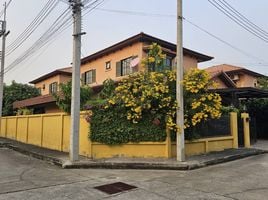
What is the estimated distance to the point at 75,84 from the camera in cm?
1167

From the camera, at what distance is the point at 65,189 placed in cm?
768

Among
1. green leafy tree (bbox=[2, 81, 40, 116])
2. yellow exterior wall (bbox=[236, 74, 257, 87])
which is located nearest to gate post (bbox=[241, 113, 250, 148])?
yellow exterior wall (bbox=[236, 74, 257, 87])

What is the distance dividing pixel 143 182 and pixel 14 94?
2671 cm

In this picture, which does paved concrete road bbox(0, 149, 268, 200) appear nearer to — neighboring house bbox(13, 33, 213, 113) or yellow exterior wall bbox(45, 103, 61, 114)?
neighboring house bbox(13, 33, 213, 113)

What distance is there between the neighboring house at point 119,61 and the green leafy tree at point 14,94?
12.6 feet

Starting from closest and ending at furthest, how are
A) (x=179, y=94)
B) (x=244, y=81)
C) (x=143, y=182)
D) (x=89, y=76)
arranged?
(x=143, y=182) < (x=179, y=94) < (x=89, y=76) < (x=244, y=81)

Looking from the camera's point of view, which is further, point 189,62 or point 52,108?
point 189,62

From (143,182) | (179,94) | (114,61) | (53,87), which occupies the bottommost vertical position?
(143,182)

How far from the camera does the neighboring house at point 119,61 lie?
2025cm

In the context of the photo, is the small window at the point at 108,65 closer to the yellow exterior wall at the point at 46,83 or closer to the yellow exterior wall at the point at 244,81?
the yellow exterior wall at the point at 46,83

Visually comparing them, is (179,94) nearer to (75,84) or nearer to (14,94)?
(75,84)

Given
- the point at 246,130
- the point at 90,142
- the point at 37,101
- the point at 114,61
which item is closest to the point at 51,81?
the point at 37,101

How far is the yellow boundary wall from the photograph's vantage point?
11758 millimetres

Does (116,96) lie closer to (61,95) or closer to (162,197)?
(61,95)
